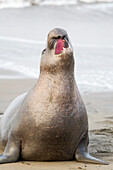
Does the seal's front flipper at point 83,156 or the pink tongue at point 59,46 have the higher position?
the pink tongue at point 59,46

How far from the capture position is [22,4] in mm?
27781

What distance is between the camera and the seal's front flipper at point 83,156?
12.5 feet

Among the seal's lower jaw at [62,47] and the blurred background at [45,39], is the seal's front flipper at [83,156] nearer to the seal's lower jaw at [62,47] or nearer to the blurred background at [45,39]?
the seal's lower jaw at [62,47]

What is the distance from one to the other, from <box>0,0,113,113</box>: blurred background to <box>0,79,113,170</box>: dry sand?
0.09 ft

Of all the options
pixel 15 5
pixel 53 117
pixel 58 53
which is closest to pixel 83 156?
pixel 53 117

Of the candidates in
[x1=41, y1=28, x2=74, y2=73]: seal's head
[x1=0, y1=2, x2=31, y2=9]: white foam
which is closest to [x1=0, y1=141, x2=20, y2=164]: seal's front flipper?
[x1=41, y1=28, x2=74, y2=73]: seal's head

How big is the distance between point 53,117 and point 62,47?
550mm

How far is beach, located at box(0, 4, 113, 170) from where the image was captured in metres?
4.92

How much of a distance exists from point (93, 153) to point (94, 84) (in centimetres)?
489

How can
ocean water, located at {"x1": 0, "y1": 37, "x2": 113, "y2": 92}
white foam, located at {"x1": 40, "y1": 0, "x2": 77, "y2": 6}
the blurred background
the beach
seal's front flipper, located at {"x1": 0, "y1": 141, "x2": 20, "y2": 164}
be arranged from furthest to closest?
1. white foam, located at {"x1": 40, "y1": 0, "x2": 77, "y2": 6}
2. ocean water, located at {"x1": 0, "y1": 37, "x2": 113, "y2": 92}
3. the blurred background
4. the beach
5. seal's front flipper, located at {"x1": 0, "y1": 141, "x2": 20, "y2": 164}

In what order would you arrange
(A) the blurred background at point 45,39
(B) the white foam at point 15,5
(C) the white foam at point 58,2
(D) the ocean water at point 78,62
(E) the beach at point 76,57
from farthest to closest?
1. (C) the white foam at point 58,2
2. (B) the white foam at point 15,5
3. (D) the ocean water at point 78,62
4. (A) the blurred background at point 45,39
5. (E) the beach at point 76,57

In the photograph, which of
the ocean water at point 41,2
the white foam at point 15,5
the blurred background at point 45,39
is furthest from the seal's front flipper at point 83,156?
the ocean water at point 41,2

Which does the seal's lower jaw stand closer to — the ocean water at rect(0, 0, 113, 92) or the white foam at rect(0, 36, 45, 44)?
the ocean water at rect(0, 0, 113, 92)

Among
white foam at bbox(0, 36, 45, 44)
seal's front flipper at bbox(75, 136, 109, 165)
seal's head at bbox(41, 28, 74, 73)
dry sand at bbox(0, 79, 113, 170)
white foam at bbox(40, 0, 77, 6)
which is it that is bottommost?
dry sand at bbox(0, 79, 113, 170)
